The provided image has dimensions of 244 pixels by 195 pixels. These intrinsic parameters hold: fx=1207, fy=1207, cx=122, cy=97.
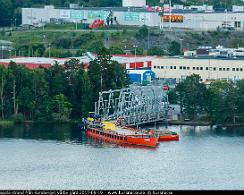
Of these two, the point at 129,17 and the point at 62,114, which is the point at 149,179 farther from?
the point at 129,17

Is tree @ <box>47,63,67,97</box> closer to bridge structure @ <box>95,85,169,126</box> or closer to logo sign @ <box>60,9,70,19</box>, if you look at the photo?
bridge structure @ <box>95,85,169,126</box>

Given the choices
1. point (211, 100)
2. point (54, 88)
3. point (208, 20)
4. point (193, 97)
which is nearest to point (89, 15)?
point (208, 20)

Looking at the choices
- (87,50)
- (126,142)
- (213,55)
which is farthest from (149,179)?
(87,50)

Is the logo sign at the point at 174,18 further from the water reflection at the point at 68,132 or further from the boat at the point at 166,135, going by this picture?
the boat at the point at 166,135

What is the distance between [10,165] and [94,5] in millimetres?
25014

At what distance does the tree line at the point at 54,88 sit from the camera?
25.4 m

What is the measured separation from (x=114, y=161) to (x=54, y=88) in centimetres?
626

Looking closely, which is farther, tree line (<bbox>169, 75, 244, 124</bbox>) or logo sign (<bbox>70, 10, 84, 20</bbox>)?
logo sign (<bbox>70, 10, 84, 20</bbox>)

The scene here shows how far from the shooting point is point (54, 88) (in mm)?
25984

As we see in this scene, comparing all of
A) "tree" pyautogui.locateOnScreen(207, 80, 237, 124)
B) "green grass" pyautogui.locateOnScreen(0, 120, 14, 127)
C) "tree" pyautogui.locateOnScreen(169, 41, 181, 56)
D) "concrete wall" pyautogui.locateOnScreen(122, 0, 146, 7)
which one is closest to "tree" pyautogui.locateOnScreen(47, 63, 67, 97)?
"green grass" pyautogui.locateOnScreen(0, 120, 14, 127)

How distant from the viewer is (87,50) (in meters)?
34.9

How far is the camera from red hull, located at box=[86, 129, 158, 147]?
22344mm

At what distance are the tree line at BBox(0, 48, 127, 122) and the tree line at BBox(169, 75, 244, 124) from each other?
150cm

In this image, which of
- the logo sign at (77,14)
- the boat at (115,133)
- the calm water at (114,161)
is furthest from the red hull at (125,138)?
the logo sign at (77,14)
